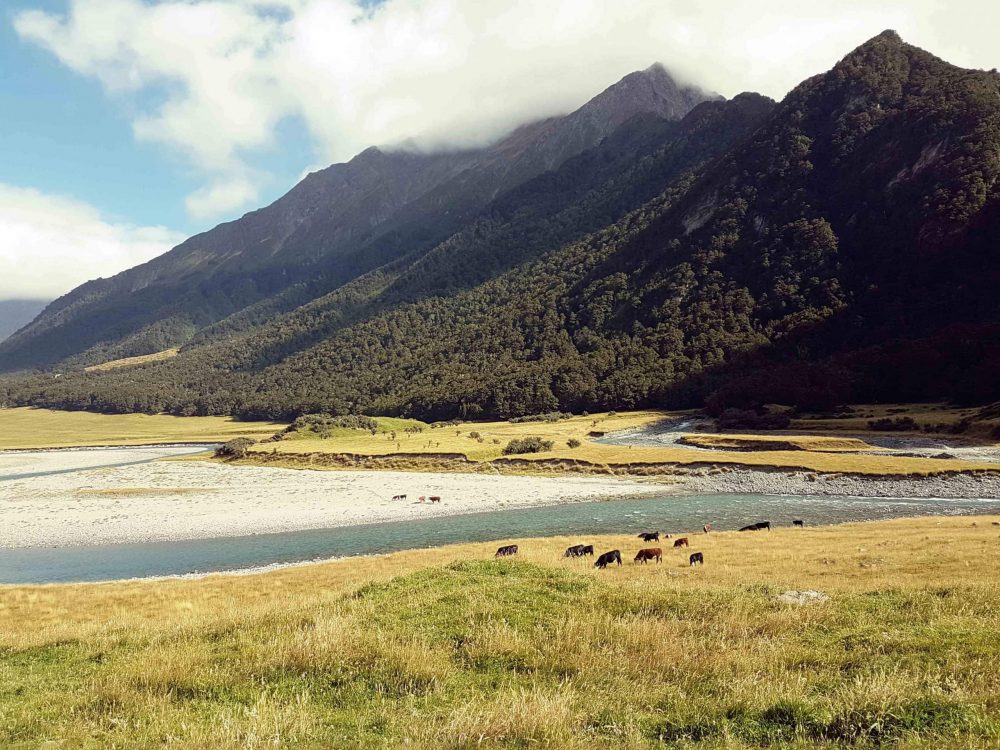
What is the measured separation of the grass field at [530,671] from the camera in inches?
249

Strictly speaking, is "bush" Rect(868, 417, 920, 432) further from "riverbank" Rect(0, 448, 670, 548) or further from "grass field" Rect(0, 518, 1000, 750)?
"grass field" Rect(0, 518, 1000, 750)

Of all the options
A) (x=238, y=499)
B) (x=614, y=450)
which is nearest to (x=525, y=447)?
(x=614, y=450)

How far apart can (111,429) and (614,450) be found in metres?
154

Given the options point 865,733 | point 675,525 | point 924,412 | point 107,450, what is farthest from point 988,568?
point 107,450

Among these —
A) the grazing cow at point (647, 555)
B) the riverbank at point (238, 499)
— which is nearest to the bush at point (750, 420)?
the riverbank at point (238, 499)

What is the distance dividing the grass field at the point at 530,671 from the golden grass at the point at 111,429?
404 feet

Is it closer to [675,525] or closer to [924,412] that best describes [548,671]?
[675,525]

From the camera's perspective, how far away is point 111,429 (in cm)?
16462

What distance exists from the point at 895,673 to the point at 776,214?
164832mm

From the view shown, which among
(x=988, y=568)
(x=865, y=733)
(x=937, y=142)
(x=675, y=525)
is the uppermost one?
(x=937, y=142)

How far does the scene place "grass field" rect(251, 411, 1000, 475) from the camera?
52062 mm

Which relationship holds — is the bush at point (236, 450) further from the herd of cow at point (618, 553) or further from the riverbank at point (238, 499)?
the herd of cow at point (618, 553)

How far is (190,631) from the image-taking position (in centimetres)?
1202

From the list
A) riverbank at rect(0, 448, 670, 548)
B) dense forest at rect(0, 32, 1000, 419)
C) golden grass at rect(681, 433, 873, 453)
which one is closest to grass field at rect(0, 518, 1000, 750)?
riverbank at rect(0, 448, 670, 548)
